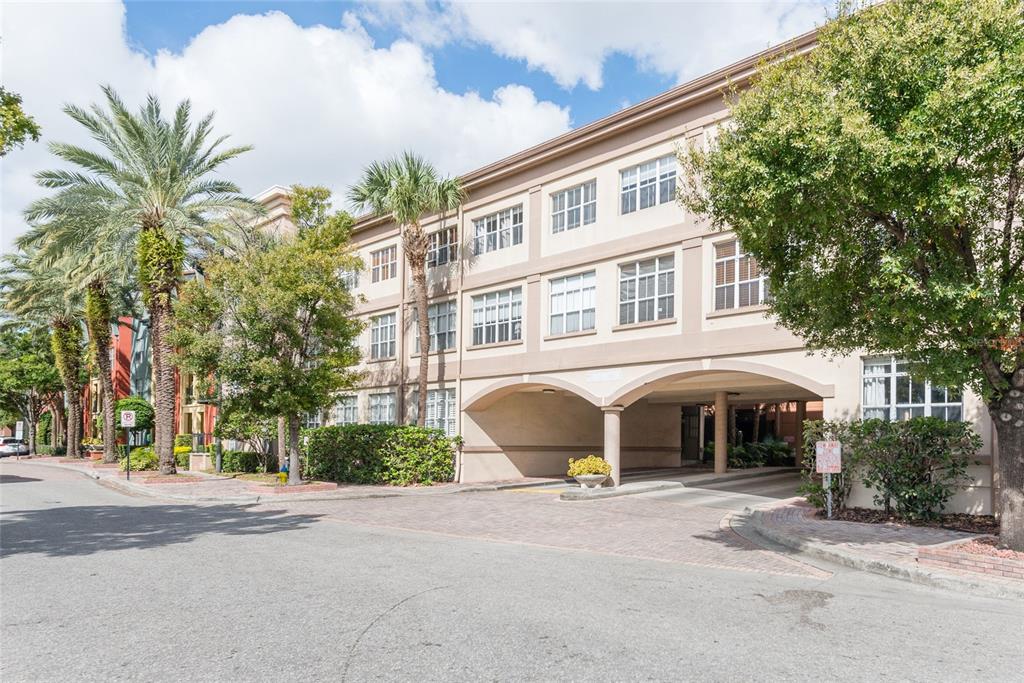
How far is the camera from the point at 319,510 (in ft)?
60.6

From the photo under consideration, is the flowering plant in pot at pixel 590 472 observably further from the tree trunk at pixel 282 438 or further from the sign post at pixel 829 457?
the tree trunk at pixel 282 438

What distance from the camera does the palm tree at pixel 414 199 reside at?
24938 millimetres

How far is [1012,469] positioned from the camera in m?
10.5

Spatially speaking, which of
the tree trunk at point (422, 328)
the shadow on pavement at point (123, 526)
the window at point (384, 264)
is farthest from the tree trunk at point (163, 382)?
the shadow on pavement at point (123, 526)

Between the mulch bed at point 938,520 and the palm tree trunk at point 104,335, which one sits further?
the palm tree trunk at point 104,335

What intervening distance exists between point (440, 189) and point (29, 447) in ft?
167

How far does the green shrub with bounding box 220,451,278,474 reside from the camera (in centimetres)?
3297

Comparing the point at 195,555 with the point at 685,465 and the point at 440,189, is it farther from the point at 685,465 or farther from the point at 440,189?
the point at 685,465

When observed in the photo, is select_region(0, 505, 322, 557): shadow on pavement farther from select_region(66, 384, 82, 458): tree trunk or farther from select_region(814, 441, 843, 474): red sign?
select_region(66, 384, 82, 458): tree trunk

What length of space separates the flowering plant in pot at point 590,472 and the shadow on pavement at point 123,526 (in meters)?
7.34

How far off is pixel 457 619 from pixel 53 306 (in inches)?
1721

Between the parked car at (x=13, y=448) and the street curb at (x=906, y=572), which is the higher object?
the street curb at (x=906, y=572)

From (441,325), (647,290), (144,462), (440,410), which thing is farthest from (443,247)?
(144,462)

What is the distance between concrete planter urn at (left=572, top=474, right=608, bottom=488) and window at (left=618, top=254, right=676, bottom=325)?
4272 millimetres
